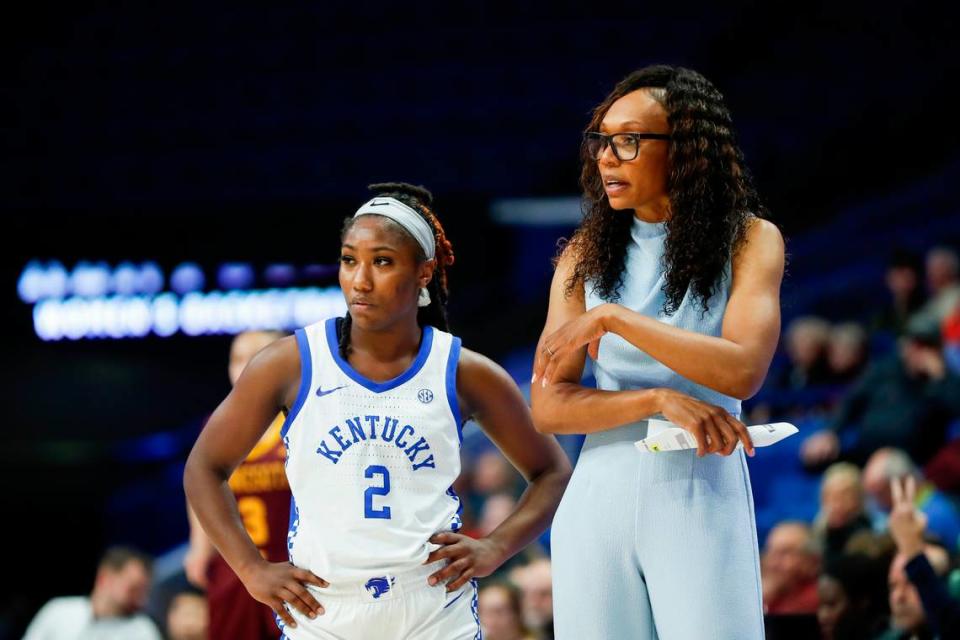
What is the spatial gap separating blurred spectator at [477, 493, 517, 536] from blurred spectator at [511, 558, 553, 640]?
37 cm

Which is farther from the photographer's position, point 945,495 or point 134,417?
point 134,417

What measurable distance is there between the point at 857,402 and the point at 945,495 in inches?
33.9

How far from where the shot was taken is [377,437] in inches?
111

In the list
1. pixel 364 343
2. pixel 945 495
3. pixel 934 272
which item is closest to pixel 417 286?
pixel 364 343

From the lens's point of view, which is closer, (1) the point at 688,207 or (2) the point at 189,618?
(1) the point at 688,207

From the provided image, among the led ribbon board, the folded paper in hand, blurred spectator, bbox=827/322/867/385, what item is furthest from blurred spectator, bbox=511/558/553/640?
the led ribbon board

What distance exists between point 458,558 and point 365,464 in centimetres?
30

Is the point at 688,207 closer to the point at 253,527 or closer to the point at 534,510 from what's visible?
the point at 534,510

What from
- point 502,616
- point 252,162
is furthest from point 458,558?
point 252,162

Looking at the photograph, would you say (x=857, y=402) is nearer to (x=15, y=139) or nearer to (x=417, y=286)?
(x=417, y=286)

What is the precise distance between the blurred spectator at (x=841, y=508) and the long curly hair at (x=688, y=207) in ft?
10.5

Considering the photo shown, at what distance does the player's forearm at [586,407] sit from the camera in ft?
8.39

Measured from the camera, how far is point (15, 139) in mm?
11594

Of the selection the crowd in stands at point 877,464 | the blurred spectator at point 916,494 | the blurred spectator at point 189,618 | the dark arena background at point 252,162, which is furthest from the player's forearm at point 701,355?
the dark arena background at point 252,162
